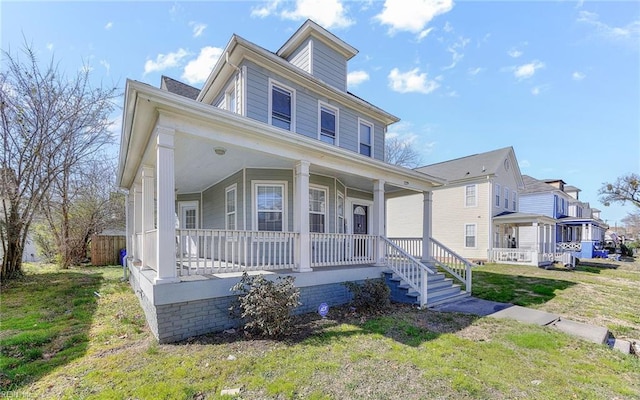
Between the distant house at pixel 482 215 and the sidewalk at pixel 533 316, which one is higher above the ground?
the distant house at pixel 482 215

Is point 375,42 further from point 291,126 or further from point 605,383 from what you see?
point 605,383

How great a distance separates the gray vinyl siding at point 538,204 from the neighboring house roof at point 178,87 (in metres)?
26.6

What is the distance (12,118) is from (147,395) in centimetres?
1253

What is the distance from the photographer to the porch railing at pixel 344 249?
292 inches

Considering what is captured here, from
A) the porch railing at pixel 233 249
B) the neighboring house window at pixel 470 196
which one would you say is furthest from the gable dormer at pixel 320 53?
the neighboring house window at pixel 470 196

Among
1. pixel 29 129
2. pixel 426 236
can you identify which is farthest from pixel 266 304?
pixel 29 129

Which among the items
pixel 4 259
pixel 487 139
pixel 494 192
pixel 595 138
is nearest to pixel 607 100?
pixel 595 138

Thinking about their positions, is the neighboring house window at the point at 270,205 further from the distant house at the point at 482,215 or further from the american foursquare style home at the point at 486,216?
the distant house at the point at 482,215

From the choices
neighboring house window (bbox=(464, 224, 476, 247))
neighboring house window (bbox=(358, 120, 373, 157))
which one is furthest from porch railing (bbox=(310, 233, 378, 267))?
neighboring house window (bbox=(464, 224, 476, 247))

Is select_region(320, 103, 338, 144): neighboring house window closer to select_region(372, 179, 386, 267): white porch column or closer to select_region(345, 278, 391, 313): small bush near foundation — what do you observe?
select_region(372, 179, 386, 267): white porch column

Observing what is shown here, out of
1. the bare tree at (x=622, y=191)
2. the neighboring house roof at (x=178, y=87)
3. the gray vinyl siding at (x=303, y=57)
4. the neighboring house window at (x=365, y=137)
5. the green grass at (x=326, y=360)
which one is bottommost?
the green grass at (x=326, y=360)

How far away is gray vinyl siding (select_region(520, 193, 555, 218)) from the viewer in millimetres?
24375

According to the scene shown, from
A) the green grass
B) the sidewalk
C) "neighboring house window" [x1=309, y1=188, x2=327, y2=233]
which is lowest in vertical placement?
the sidewalk

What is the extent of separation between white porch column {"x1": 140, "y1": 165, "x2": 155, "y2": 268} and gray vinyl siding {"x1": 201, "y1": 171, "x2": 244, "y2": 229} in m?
2.26
